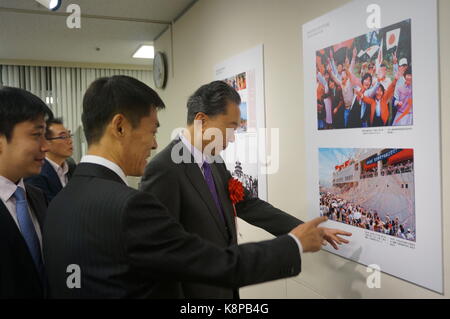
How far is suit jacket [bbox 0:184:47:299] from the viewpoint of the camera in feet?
3.28

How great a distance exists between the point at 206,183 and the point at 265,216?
0.38 metres

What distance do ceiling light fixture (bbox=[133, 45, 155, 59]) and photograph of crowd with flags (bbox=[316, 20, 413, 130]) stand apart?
4095 millimetres

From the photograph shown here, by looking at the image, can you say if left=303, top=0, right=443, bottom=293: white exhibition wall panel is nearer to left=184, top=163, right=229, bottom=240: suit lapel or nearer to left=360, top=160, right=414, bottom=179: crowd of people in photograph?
left=360, top=160, right=414, bottom=179: crowd of people in photograph

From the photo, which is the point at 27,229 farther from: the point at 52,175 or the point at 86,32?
the point at 86,32

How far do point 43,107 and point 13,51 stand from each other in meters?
5.07

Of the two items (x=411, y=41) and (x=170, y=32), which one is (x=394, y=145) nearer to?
(x=411, y=41)

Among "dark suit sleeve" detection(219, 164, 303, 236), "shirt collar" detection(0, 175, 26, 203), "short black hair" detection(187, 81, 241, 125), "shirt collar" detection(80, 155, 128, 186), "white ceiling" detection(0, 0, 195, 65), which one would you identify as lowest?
"dark suit sleeve" detection(219, 164, 303, 236)

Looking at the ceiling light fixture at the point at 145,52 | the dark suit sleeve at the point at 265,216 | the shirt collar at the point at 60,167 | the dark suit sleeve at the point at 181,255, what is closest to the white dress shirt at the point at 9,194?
the dark suit sleeve at the point at 181,255

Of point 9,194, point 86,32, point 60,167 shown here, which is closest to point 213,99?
point 9,194

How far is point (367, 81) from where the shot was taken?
1.54 m

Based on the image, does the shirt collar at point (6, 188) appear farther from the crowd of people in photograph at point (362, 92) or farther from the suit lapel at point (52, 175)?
the suit lapel at point (52, 175)

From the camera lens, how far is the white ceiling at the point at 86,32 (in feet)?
12.0

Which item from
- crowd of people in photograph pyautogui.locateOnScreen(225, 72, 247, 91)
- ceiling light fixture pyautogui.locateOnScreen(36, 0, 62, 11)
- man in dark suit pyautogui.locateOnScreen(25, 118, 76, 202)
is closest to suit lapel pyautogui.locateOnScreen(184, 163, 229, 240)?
crowd of people in photograph pyautogui.locateOnScreen(225, 72, 247, 91)
